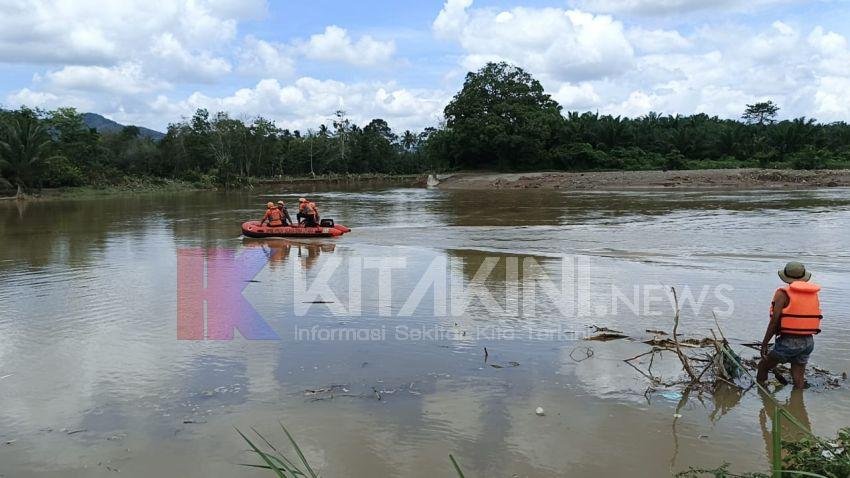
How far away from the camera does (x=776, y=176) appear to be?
142 feet

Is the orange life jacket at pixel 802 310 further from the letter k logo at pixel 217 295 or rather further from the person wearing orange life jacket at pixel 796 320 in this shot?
the letter k logo at pixel 217 295

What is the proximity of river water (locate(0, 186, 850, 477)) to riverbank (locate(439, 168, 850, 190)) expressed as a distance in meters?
29.4

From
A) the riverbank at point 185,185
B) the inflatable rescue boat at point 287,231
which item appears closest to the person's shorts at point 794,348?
the inflatable rescue boat at point 287,231

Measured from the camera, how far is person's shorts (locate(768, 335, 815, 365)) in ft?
19.4

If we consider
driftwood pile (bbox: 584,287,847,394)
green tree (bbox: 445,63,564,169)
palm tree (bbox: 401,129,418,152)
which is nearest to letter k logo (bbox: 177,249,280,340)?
driftwood pile (bbox: 584,287,847,394)

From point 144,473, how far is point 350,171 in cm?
7323

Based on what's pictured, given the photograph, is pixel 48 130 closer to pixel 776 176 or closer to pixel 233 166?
pixel 233 166

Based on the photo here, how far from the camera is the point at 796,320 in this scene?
594 cm

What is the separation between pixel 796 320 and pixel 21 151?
46.3m

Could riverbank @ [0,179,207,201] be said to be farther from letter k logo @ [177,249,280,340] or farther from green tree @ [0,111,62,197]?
letter k logo @ [177,249,280,340]

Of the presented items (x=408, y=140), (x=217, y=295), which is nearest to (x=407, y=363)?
(x=217, y=295)

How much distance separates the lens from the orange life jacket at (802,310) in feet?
19.4

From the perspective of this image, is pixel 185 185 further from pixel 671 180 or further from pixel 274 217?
pixel 274 217

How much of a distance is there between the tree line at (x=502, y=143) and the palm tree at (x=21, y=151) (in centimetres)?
199
